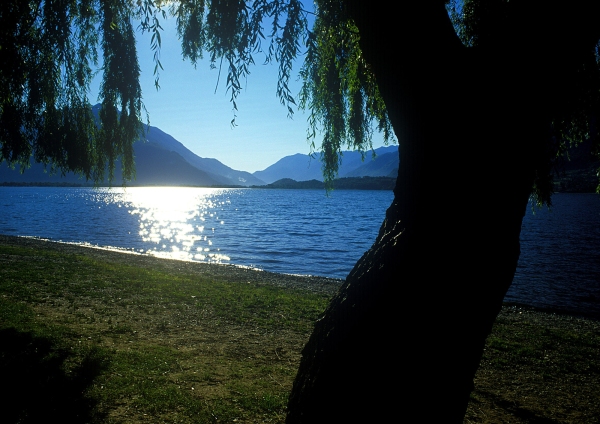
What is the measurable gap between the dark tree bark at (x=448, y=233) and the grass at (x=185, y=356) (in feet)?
9.63

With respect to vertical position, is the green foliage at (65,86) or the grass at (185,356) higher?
the green foliage at (65,86)

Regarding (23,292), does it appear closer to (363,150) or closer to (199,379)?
(199,379)

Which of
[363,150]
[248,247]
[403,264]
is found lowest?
[248,247]

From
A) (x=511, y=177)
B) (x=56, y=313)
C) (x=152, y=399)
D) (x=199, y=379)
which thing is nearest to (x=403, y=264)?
(x=511, y=177)

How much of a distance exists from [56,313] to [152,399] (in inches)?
195

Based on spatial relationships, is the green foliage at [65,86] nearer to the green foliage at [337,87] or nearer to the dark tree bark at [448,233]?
the green foliage at [337,87]

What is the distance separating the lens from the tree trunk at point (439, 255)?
8.11 ft

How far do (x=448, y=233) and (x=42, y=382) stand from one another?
5.39m

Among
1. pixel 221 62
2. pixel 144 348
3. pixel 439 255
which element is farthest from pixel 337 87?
pixel 144 348

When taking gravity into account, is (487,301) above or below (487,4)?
below

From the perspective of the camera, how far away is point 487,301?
253 cm

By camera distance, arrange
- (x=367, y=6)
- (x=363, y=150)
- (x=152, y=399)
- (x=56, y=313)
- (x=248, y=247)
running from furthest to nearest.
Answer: (x=248, y=247) → (x=56, y=313) → (x=363, y=150) → (x=152, y=399) → (x=367, y=6)

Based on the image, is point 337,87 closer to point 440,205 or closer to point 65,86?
point 440,205

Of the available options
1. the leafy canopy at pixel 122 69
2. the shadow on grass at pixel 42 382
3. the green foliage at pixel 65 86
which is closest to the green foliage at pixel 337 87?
the leafy canopy at pixel 122 69
